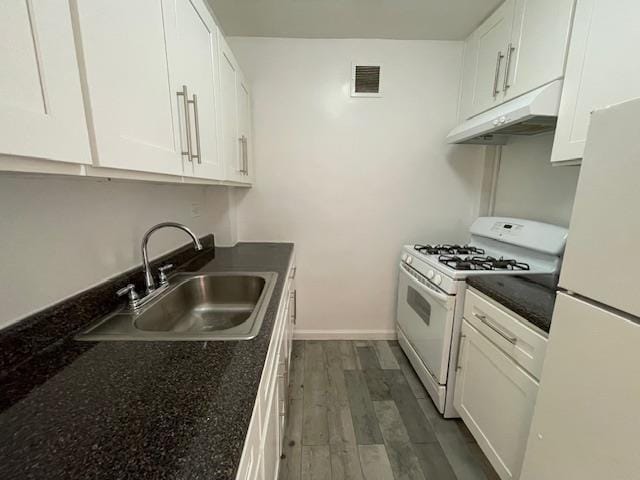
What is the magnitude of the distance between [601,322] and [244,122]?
2.07 m

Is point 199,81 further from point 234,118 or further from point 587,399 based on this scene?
point 587,399

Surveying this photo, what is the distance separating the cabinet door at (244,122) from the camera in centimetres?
181

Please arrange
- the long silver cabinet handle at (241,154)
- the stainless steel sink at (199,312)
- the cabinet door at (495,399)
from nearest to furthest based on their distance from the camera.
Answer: the stainless steel sink at (199,312), the cabinet door at (495,399), the long silver cabinet handle at (241,154)

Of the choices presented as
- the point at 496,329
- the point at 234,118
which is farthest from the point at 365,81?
the point at 496,329

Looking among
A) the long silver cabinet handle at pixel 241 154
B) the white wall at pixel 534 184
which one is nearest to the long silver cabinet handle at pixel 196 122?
the long silver cabinet handle at pixel 241 154

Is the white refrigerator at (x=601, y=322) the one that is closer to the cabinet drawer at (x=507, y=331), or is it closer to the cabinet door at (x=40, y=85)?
the cabinet drawer at (x=507, y=331)

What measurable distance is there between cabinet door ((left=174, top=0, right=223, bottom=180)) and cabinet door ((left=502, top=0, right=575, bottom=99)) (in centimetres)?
161

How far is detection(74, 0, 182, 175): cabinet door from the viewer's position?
55 cm

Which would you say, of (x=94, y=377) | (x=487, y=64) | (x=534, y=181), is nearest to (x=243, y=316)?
(x=94, y=377)

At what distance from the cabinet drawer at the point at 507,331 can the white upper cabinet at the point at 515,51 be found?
114cm

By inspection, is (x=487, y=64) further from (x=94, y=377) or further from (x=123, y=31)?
(x=94, y=377)

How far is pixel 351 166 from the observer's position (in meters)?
2.31

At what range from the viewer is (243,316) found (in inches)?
55.5

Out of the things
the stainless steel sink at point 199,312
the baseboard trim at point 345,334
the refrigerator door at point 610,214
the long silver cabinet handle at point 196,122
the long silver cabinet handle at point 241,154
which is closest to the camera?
the refrigerator door at point 610,214
